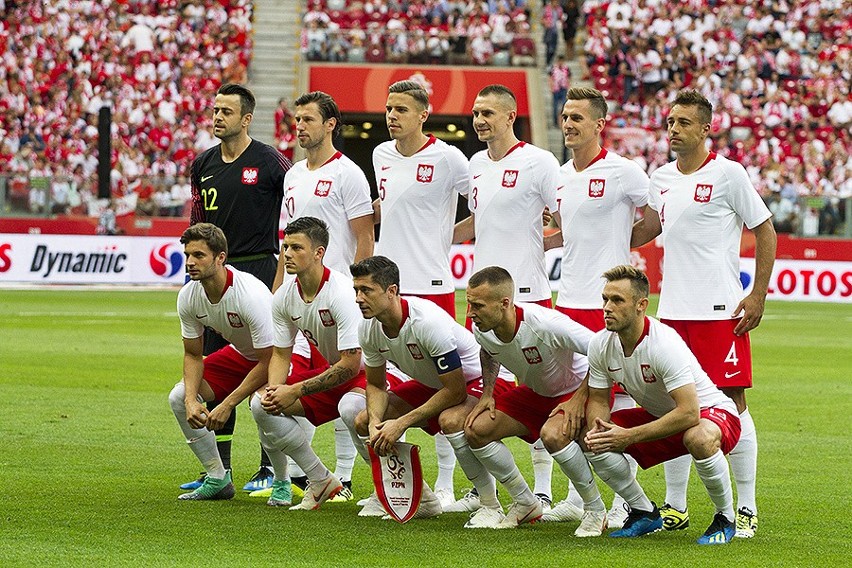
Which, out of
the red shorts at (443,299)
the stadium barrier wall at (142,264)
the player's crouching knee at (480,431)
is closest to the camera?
the player's crouching knee at (480,431)

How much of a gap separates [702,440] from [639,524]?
724 mm

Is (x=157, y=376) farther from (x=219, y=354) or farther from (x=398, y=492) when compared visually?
(x=398, y=492)

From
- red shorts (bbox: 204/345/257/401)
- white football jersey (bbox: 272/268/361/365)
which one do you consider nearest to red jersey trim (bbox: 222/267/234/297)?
white football jersey (bbox: 272/268/361/365)

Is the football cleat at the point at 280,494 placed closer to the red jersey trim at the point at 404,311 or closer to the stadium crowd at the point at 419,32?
the red jersey trim at the point at 404,311

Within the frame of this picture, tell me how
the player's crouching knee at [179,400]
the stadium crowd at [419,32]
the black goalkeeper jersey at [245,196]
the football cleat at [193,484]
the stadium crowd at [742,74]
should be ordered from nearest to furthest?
the player's crouching knee at [179,400] < the football cleat at [193,484] < the black goalkeeper jersey at [245,196] < the stadium crowd at [742,74] < the stadium crowd at [419,32]

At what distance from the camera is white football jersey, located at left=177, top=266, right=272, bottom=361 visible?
317 inches

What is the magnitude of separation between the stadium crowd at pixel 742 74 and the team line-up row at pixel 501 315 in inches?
977

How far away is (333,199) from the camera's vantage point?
8594mm

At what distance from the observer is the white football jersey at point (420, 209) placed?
333 inches

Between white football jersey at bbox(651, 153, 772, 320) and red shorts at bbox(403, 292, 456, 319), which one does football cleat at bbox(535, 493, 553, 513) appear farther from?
white football jersey at bbox(651, 153, 772, 320)

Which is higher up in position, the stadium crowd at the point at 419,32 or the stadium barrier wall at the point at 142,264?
the stadium crowd at the point at 419,32

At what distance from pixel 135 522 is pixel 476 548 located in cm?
190

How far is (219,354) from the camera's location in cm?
850

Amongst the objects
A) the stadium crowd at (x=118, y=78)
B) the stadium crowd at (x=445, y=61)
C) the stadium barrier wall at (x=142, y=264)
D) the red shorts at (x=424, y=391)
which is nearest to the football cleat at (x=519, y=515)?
the red shorts at (x=424, y=391)
